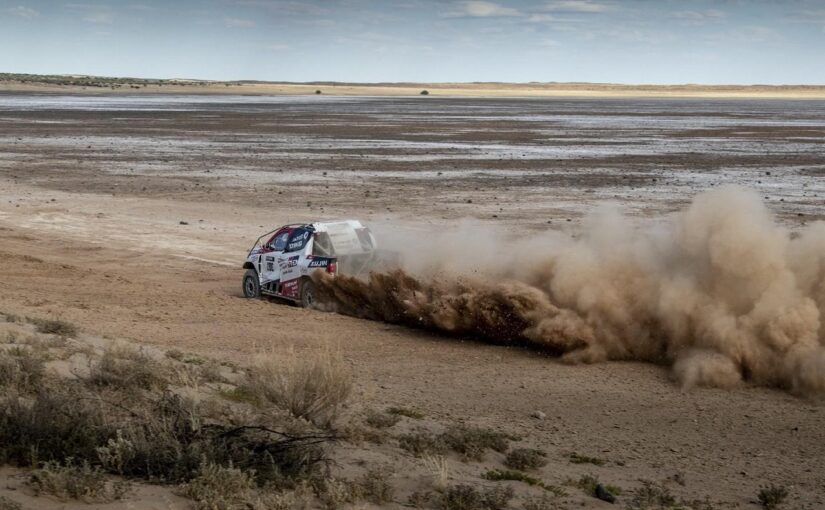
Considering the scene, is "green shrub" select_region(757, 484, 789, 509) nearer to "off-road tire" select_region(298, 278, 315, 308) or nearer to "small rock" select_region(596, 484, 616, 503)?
"small rock" select_region(596, 484, 616, 503)

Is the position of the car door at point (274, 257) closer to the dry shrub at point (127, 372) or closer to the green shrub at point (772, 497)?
the dry shrub at point (127, 372)

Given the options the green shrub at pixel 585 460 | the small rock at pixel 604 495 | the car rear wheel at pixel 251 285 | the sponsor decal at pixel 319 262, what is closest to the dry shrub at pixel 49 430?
the small rock at pixel 604 495

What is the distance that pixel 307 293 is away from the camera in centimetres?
1862

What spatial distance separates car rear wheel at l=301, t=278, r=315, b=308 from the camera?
18.5 metres

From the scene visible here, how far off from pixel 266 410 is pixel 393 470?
180 cm

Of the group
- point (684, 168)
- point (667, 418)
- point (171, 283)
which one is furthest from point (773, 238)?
point (684, 168)

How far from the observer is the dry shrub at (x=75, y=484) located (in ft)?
26.3

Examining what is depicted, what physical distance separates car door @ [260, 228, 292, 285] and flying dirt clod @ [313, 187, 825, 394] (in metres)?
2.37

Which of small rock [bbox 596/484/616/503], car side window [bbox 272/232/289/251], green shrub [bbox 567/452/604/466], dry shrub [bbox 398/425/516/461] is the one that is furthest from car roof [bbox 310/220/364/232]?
small rock [bbox 596/484/616/503]

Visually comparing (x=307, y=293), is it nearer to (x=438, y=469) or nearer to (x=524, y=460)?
(x=524, y=460)

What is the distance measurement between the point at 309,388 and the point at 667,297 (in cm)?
648

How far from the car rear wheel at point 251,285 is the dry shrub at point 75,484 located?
11284mm

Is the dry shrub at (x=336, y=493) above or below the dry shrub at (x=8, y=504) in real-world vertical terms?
below

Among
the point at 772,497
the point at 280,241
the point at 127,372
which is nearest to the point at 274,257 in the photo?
the point at 280,241
